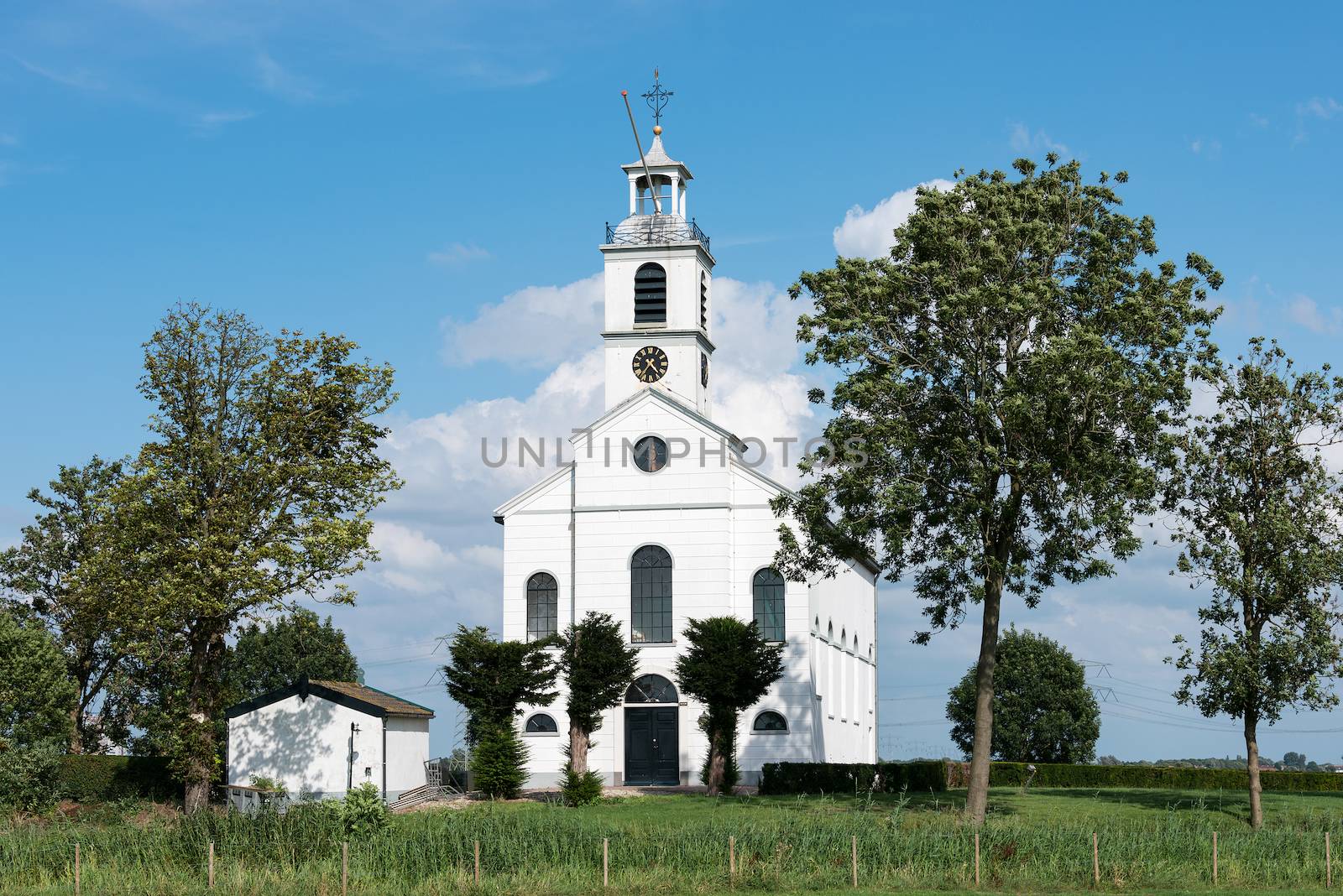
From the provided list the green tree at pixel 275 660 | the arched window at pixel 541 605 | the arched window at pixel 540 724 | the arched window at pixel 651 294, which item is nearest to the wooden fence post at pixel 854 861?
the arched window at pixel 540 724

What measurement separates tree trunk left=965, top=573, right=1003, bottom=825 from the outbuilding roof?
16.0 meters

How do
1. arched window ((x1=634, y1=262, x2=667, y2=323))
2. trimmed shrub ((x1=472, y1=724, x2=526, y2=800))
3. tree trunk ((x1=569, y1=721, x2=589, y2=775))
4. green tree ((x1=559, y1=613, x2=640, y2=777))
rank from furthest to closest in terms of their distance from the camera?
arched window ((x1=634, y1=262, x2=667, y2=323)), green tree ((x1=559, y1=613, x2=640, y2=777)), tree trunk ((x1=569, y1=721, x2=589, y2=775)), trimmed shrub ((x1=472, y1=724, x2=526, y2=800))

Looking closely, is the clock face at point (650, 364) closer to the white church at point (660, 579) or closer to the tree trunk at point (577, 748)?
the white church at point (660, 579)

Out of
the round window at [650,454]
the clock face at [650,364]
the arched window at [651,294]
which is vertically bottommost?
the round window at [650,454]

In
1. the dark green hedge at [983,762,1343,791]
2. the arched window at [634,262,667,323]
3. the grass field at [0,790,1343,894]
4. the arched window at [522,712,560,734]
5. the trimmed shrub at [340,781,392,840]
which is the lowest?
the dark green hedge at [983,762,1343,791]

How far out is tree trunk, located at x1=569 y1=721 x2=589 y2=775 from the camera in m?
42.8

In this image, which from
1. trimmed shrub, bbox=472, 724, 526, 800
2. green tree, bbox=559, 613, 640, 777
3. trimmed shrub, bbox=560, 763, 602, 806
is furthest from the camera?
green tree, bbox=559, 613, 640, 777

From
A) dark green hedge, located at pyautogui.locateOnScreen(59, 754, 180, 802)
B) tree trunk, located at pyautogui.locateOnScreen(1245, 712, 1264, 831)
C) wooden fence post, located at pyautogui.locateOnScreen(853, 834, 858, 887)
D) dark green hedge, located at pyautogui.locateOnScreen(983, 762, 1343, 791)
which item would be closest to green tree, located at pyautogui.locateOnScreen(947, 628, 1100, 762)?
dark green hedge, located at pyautogui.locateOnScreen(983, 762, 1343, 791)

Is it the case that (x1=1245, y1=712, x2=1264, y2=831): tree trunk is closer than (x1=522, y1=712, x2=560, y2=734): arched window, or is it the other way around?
(x1=1245, y1=712, x2=1264, y2=831): tree trunk

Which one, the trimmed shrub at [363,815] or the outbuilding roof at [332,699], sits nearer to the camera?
the trimmed shrub at [363,815]

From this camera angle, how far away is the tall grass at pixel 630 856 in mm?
23797

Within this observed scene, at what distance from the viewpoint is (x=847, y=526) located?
113ft

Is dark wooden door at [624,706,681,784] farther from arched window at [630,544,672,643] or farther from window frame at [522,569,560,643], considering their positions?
window frame at [522,569,560,643]

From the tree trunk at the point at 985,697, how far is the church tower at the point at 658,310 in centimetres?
1829
